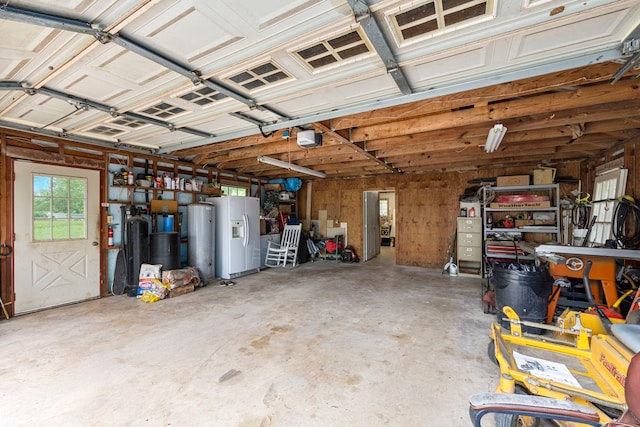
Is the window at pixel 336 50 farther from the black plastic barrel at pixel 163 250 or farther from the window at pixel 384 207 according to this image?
the window at pixel 384 207

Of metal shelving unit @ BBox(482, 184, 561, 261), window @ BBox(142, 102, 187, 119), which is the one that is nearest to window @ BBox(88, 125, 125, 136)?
window @ BBox(142, 102, 187, 119)

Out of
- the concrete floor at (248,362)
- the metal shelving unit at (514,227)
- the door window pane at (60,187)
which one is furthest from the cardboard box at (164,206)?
the metal shelving unit at (514,227)

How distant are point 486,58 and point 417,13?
32.3 inches

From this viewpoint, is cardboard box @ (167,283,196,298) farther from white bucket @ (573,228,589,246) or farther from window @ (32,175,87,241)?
white bucket @ (573,228,589,246)

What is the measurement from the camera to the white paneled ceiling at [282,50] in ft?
5.37

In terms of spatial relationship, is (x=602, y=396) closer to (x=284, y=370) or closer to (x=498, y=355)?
(x=498, y=355)

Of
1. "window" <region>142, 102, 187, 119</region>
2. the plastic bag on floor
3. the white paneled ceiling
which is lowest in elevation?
the plastic bag on floor

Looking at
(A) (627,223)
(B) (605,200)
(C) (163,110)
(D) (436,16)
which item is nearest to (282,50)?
(D) (436,16)

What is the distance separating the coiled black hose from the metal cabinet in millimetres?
2213

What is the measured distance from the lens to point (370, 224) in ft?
28.1

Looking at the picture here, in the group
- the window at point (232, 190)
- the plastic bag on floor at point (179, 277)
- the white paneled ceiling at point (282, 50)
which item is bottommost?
the plastic bag on floor at point (179, 277)

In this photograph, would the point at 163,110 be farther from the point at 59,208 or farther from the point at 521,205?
the point at 521,205

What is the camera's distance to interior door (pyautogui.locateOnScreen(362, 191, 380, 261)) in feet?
26.9

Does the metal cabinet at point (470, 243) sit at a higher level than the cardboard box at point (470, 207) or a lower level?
lower
